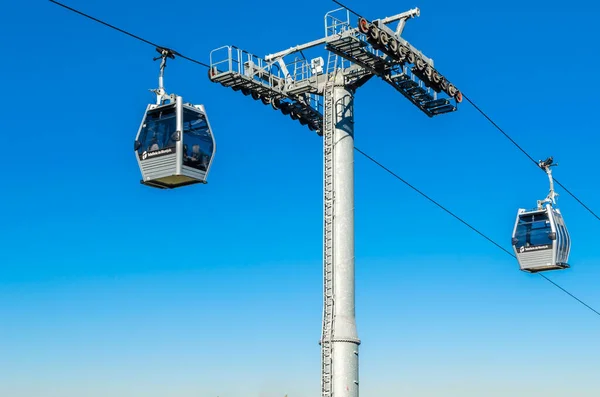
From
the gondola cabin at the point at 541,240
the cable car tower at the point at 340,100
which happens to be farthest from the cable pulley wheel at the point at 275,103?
the gondola cabin at the point at 541,240

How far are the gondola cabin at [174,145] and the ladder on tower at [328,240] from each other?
7.60 m

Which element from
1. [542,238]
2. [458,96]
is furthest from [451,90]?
[542,238]

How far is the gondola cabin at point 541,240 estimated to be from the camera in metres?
39.5

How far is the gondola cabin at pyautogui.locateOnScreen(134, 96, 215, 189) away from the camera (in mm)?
25453

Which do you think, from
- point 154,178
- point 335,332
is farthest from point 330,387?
point 154,178

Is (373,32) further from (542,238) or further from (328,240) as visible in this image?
(542,238)

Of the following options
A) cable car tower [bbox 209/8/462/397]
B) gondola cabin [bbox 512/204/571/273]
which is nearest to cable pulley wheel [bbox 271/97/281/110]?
cable car tower [bbox 209/8/462/397]

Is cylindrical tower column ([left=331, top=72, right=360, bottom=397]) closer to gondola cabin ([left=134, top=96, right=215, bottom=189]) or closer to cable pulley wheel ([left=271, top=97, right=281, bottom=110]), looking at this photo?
cable pulley wheel ([left=271, top=97, right=281, bottom=110])

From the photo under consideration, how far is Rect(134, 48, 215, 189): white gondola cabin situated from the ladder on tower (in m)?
7.60

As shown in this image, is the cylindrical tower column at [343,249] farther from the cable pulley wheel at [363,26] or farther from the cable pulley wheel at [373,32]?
the cable pulley wheel at [363,26]

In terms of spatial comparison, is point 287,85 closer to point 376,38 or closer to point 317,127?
point 317,127

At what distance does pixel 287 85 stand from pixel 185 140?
10.3m

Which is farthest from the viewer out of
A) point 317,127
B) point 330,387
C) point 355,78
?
point 317,127

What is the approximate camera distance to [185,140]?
25.6m
